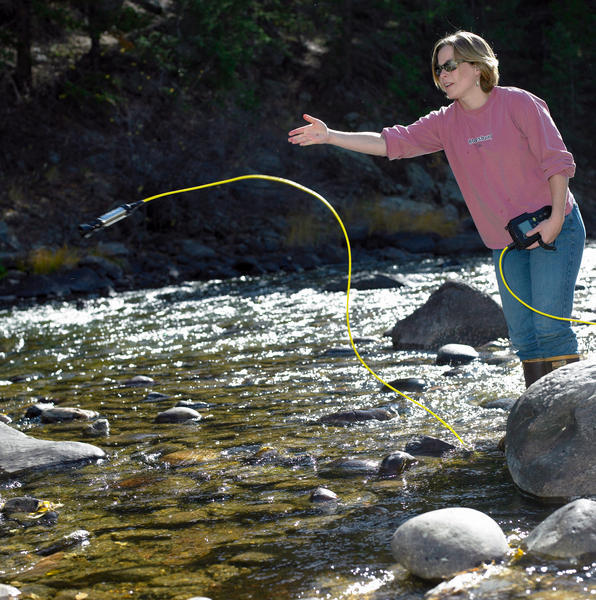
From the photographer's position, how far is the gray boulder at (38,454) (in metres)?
4.41

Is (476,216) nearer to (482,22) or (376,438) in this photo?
(376,438)

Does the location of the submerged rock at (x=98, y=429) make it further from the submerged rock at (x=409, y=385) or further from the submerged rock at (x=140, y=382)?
the submerged rock at (x=409, y=385)

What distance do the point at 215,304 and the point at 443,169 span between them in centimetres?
1455

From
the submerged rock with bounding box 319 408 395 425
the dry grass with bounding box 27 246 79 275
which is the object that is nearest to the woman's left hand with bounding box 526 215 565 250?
the submerged rock with bounding box 319 408 395 425

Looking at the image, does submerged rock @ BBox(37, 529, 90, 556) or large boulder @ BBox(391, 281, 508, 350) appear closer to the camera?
submerged rock @ BBox(37, 529, 90, 556)

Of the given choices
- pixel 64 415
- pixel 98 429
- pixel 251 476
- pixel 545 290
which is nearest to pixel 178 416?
pixel 98 429

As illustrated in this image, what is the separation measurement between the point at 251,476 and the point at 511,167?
1.84m

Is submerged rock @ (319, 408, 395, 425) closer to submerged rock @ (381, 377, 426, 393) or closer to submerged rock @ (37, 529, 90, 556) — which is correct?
submerged rock @ (381, 377, 426, 393)

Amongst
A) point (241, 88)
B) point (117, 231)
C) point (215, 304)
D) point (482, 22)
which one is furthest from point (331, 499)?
point (482, 22)

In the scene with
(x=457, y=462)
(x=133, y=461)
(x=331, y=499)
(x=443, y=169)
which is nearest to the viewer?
(x=331, y=499)

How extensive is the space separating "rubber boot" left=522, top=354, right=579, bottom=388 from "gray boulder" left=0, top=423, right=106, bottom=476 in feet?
7.16

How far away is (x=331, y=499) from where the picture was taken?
3.66 m

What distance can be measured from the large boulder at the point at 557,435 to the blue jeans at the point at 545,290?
45 cm

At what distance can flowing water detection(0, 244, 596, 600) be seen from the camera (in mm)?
2945
